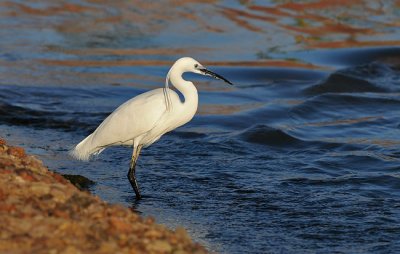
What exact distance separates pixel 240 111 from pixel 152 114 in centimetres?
481

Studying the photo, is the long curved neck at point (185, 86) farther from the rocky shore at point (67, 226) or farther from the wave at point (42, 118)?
the wave at point (42, 118)

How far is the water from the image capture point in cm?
878

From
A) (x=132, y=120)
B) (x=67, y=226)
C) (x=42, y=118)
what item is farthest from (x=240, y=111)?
(x=67, y=226)

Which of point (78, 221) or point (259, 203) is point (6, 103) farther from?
point (78, 221)

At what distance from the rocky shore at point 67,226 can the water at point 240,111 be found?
1924 mm

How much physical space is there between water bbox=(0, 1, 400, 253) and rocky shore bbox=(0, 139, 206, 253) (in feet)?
6.31

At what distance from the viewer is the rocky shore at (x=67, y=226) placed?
5301 mm

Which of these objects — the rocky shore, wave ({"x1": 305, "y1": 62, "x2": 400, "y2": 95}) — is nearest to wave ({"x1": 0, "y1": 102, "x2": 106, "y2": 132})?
wave ({"x1": 305, "y1": 62, "x2": 400, "y2": 95})

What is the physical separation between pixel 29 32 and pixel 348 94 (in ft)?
22.7

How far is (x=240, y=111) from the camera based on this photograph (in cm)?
1407

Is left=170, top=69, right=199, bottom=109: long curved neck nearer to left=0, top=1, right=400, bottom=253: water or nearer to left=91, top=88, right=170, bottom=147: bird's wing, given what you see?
left=91, top=88, right=170, bottom=147: bird's wing

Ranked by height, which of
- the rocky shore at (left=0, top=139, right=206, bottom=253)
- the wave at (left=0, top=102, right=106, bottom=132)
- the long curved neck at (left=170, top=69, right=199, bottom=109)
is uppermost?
the long curved neck at (left=170, top=69, right=199, bottom=109)

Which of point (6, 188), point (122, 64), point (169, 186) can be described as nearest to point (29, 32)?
point (122, 64)

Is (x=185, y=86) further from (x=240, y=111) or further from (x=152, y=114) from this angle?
(x=240, y=111)
